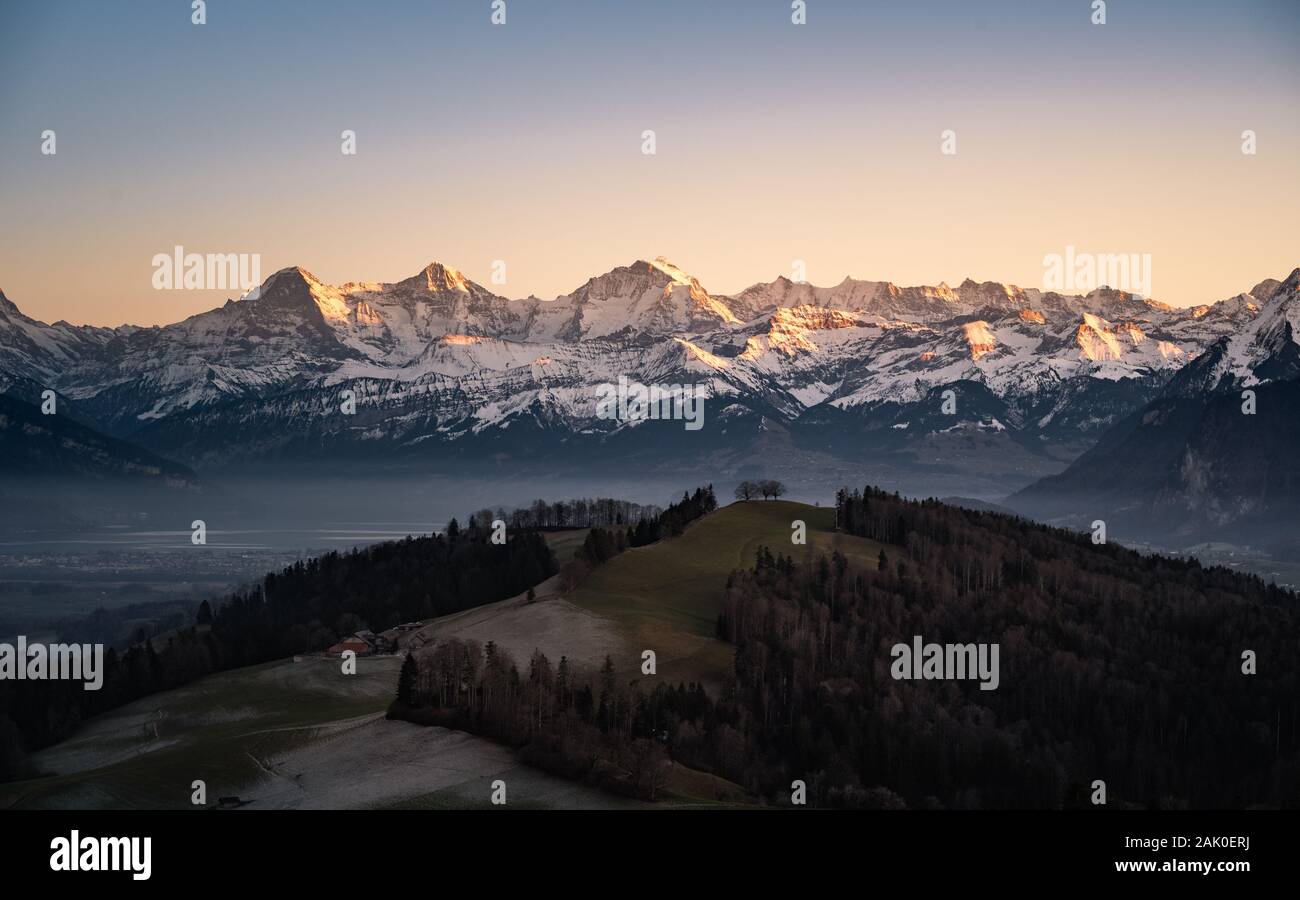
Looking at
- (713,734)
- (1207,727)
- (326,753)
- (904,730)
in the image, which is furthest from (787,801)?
(1207,727)

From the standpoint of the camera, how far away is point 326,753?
476 feet

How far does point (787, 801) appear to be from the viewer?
148 m

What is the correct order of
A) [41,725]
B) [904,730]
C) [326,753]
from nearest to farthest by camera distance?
[326,753]
[904,730]
[41,725]
